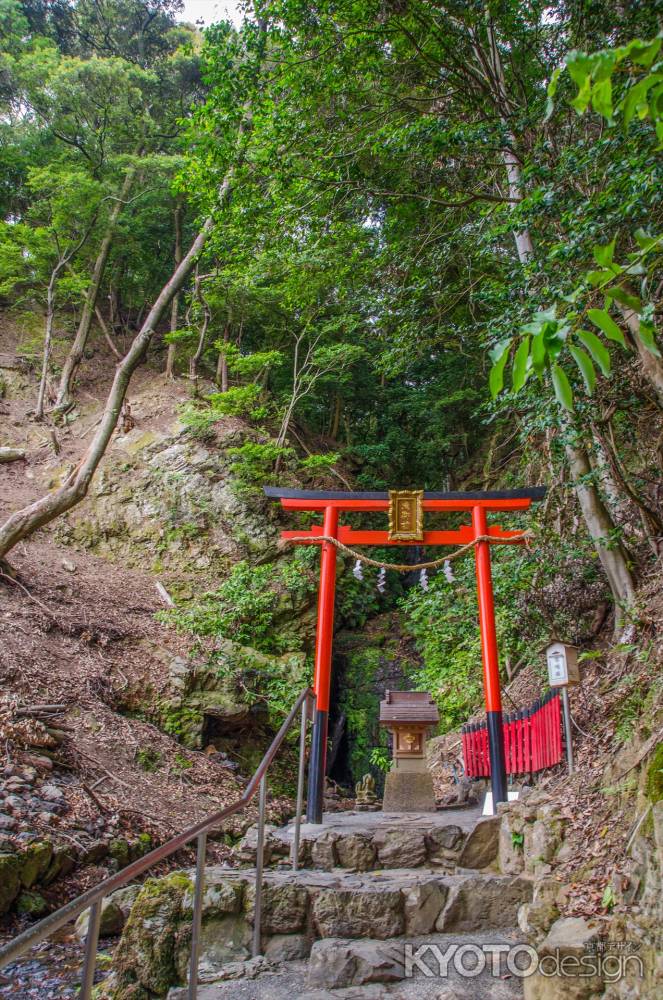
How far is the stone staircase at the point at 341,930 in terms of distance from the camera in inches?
117

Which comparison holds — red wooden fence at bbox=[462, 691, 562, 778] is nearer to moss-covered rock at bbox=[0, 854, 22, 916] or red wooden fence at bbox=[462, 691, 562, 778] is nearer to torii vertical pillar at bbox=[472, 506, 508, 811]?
torii vertical pillar at bbox=[472, 506, 508, 811]

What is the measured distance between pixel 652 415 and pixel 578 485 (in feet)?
3.13

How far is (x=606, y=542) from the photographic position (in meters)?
5.68

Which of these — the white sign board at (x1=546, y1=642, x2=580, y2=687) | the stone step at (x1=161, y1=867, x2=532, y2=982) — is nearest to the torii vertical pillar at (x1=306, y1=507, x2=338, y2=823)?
the stone step at (x1=161, y1=867, x2=532, y2=982)

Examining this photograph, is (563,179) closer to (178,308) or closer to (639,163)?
(639,163)

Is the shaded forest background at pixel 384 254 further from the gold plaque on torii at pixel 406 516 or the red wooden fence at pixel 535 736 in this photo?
the gold plaque on torii at pixel 406 516

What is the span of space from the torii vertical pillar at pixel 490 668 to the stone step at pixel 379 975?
89.6 inches

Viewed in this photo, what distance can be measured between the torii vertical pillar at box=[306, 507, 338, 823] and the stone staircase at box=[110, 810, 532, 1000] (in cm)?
101

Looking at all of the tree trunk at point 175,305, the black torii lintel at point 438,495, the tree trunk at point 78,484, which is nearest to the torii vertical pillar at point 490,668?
the black torii lintel at point 438,495

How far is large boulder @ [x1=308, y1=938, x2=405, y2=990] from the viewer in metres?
2.98

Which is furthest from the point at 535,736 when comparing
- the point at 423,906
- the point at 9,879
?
the point at 9,879

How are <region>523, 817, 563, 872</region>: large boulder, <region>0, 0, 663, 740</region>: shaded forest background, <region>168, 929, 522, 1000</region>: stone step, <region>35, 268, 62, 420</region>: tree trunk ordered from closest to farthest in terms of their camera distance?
<region>168, 929, 522, 1000</region>: stone step
<region>523, 817, 563, 872</region>: large boulder
<region>0, 0, 663, 740</region>: shaded forest background
<region>35, 268, 62, 420</region>: tree trunk

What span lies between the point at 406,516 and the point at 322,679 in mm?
2188

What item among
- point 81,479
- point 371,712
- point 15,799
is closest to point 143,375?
point 81,479
